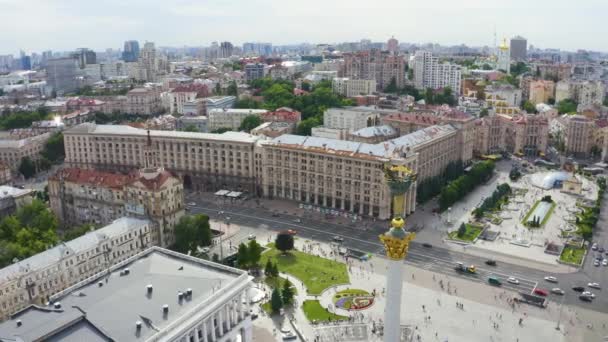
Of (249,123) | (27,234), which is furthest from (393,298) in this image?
(249,123)

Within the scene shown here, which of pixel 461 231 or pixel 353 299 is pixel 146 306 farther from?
pixel 461 231

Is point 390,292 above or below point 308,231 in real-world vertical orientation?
above

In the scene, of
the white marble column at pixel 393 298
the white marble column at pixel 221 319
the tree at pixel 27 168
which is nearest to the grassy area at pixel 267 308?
the white marble column at pixel 221 319

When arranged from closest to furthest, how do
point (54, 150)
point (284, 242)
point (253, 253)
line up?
point (253, 253)
point (284, 242)
point (54, 150)

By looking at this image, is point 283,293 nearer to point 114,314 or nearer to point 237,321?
point 237,321

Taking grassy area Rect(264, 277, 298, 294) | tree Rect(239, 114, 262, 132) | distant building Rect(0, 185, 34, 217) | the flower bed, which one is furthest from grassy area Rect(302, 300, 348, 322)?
tree Rect(239, 114, 262, 132)

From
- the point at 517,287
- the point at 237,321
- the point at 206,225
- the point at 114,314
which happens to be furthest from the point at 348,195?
the point at 114,314

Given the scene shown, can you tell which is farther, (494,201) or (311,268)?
(494,201)
